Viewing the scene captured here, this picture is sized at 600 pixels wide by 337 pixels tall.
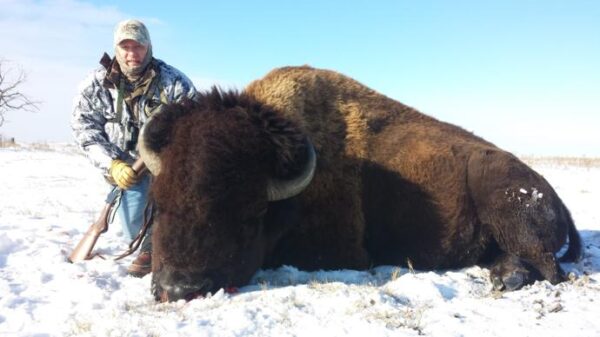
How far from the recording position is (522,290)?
4465mm

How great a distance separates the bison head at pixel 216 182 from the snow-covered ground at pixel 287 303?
217 mm

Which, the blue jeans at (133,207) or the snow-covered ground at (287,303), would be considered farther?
the blue jeans at (133,207)

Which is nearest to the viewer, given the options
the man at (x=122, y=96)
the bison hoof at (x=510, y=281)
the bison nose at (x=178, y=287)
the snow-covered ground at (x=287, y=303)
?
the snow-covered ground at (x=287, y=303)

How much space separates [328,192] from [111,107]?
2706 mm

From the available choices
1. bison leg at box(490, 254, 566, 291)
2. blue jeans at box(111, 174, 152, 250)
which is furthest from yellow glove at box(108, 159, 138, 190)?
bison leg at box(490, 254, 566, 291)

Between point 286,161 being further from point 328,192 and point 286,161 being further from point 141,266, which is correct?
point 141,266

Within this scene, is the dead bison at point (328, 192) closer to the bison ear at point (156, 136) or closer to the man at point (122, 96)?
the bison ear at point (156, 136)

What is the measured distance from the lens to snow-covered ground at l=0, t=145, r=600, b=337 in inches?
126

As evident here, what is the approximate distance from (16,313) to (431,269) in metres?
3.80

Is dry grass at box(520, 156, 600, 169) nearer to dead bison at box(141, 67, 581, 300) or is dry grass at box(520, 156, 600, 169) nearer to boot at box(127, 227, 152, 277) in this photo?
dead bison at box(141, 67, 581, 300)

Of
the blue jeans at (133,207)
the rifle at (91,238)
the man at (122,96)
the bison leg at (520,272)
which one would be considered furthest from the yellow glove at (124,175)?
the bison leg at (520,272)

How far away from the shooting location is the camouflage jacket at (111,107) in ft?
18.8

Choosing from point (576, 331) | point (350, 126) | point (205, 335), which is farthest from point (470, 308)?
point (350, 126)

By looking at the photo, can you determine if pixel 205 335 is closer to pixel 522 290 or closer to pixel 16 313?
pixel 16 313
